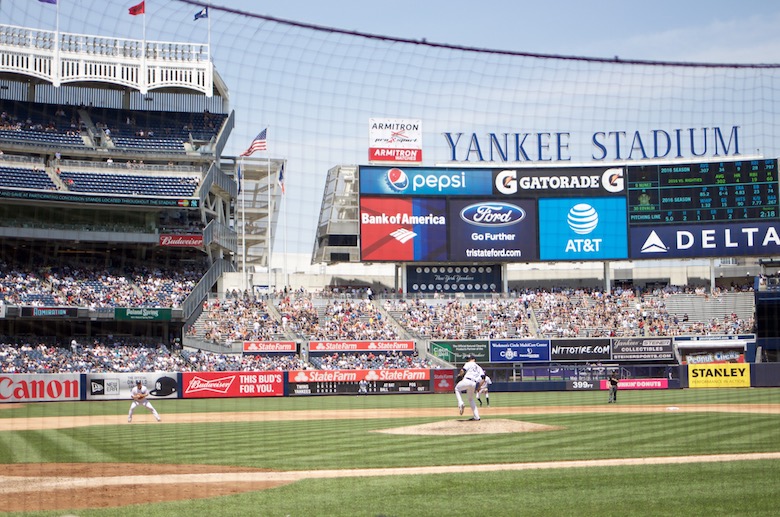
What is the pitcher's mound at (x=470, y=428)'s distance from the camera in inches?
750

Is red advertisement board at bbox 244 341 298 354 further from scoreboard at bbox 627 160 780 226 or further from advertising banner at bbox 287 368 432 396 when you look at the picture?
scoreboard at bbox 627 160 780 226

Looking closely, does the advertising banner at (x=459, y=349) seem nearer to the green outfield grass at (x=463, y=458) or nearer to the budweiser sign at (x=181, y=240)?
the budweiser sign at (x=181, y=240)

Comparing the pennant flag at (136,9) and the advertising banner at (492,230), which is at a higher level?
the advertising banner at (492,230)

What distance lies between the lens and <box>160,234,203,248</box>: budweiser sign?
48062 mm

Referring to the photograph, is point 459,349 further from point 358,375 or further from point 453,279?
point 453,279

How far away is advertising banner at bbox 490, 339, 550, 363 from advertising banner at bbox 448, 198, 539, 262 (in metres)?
6.76

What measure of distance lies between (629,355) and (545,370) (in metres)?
5.80

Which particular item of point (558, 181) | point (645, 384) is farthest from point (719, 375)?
point (558, 181)

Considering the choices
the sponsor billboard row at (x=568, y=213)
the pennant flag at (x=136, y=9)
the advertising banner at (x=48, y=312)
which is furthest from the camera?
the sponsor billboard row at (x=568, y=213)

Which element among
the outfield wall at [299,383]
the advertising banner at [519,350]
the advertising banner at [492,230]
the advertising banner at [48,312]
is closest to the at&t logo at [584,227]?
the advertising banner at [492,230]

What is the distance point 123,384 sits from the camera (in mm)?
37281

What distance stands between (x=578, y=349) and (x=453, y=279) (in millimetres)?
9588

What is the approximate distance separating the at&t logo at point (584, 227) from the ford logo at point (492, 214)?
3.00 m

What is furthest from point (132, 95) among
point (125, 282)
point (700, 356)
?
point (700, 356)
